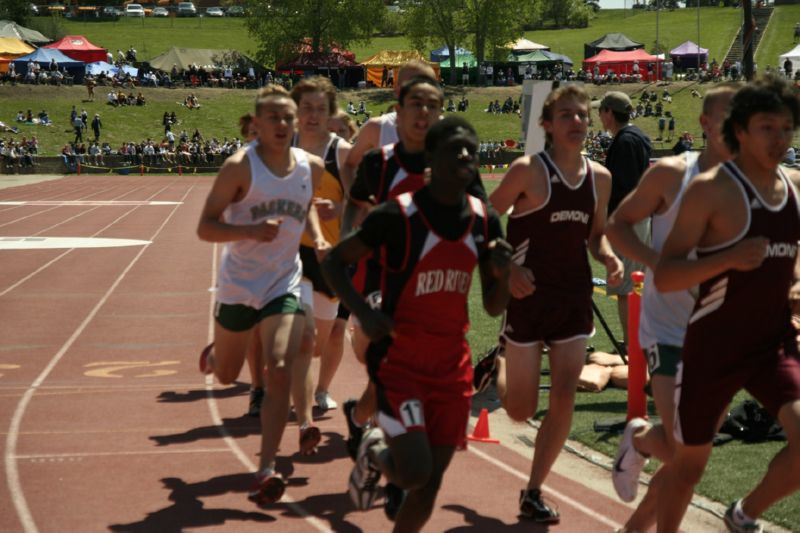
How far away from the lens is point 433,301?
14.9 ft

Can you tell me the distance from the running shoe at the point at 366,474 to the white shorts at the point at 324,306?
302 cm

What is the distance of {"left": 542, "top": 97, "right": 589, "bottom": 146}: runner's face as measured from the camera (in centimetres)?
602

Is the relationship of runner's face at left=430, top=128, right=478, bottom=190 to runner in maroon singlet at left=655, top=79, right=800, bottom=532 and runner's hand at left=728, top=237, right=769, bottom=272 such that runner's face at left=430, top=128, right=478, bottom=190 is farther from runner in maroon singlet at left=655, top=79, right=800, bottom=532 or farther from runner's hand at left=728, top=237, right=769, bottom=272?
runner's hand at left=728, top=237, right=769, bottom=272

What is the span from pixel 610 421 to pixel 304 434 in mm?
2297

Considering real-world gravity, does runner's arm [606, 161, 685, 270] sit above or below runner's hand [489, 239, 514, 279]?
above

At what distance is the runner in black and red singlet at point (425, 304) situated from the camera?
4508 mm

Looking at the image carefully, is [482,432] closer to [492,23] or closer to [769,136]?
[769,136]

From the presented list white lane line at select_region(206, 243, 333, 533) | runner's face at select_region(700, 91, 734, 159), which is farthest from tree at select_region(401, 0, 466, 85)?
runner's face at select_region(700, 91, 734, 159)

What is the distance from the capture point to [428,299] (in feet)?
14.9

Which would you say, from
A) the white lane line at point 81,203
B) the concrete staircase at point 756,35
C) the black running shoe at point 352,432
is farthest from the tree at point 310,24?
the black running shoe at point 352,432

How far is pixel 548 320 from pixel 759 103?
1912mm

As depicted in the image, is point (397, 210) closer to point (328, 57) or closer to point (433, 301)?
point (433, 301)

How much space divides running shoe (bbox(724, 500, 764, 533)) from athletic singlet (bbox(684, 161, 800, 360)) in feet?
2.33

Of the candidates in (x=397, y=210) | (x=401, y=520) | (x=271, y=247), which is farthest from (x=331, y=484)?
(x=397, y=210)
